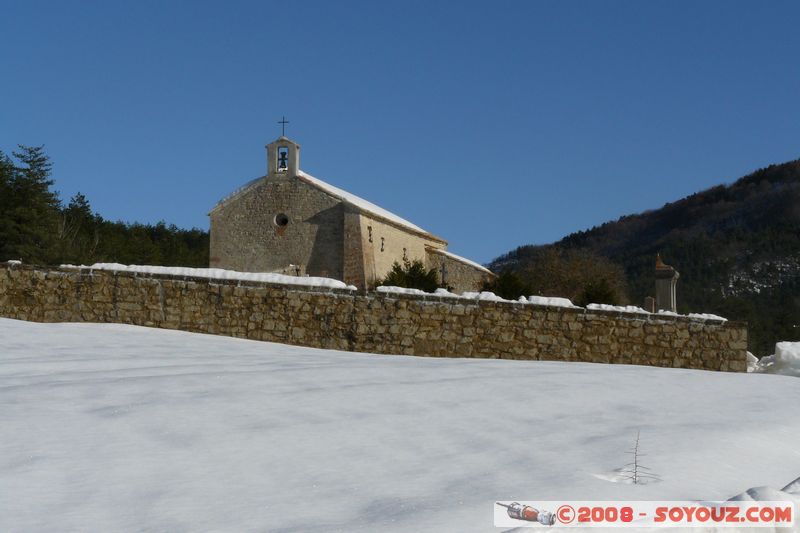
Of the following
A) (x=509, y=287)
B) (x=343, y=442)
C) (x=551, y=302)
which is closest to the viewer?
(x=343, y=442)

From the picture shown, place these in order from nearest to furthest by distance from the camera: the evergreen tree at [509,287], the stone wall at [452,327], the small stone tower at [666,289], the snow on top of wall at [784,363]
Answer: the snow on top of wall at [784,363]
the stone wall at [452,327]
the small stone tower at [666,289]
the evergreen tree at [509,287]

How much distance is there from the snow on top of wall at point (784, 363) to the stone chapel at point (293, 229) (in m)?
20.1

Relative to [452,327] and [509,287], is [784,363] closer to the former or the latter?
[452,327]

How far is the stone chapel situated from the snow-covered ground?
73.9 feet

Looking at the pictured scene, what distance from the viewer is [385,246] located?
34.6m

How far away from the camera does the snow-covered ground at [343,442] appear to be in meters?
4.22

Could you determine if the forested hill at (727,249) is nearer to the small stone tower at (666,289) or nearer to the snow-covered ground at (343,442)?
the small stone tower at (666,289)

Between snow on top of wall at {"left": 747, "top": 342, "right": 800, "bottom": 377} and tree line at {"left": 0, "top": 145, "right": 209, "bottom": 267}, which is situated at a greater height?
tree line at {"left": 0, "top": 145, "right": 209, "bottom": 267}

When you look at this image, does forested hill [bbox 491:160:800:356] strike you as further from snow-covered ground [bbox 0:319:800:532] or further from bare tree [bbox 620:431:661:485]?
bare tree [bbox 620:431:661:485]

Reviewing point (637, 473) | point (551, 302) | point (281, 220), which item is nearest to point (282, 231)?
point (281, 220)

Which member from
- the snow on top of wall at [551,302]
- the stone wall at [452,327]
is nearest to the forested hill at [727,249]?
the stone wall at [452,327]

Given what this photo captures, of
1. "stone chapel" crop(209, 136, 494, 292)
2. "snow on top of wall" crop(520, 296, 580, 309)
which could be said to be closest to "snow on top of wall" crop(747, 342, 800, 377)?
"snow on top of wall" crop(520, 296, 580, 309)

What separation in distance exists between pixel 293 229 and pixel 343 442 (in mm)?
27162

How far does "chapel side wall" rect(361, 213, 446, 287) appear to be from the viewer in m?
32.2
